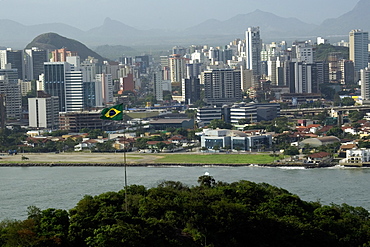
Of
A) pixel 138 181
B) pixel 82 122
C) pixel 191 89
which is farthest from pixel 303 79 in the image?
pixel 138 181

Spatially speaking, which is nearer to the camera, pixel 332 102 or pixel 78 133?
pixel 78 133

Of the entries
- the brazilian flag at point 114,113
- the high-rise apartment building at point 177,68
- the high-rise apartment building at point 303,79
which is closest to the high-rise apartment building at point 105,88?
the high-rise apartment building at point 303,79

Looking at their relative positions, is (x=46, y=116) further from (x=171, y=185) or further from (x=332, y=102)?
(x=171, y=185)

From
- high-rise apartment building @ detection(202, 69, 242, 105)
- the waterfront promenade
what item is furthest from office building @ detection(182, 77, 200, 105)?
the waterfront promenade

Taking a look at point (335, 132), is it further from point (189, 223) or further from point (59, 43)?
point (59, 43)

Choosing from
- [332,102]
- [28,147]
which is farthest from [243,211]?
[332,102]

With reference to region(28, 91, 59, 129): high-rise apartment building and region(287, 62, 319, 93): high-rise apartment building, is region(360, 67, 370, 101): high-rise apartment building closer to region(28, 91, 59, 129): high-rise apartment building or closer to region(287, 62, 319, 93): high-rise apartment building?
region(287, 62, 319, 93): high-rise apartment building
